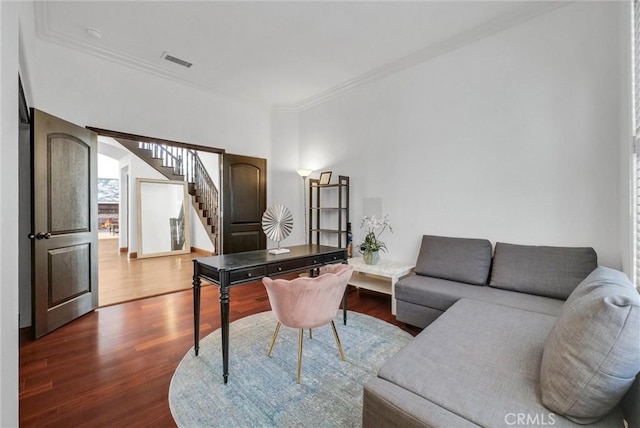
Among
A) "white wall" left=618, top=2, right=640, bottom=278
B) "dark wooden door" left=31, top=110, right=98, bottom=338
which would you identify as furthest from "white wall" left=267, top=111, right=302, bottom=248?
"white wall" left=618, top=2, right=640, bottom=278

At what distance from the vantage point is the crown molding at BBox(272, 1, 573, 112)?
2613 mm

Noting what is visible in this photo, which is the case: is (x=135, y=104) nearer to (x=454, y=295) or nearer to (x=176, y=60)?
(x=176, y=60)

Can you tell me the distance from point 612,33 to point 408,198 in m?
2.23

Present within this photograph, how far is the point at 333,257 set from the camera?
289 centimetres

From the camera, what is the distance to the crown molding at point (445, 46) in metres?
2.61

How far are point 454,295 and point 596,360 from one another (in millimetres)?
1544

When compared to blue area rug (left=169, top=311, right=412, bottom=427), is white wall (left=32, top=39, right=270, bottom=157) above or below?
above

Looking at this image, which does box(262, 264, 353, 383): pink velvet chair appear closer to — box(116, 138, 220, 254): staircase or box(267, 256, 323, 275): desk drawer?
box(267, 256, 323, 275): desk drawer

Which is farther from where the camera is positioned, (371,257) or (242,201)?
(242,201)

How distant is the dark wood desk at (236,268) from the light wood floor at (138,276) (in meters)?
2.12

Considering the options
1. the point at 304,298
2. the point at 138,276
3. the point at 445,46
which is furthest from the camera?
the point at 138,276

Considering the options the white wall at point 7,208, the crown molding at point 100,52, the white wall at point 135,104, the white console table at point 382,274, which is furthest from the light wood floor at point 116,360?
the crown molding at point 100,52

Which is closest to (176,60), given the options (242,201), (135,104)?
(135,104)

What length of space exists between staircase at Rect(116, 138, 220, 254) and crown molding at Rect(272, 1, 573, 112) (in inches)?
151
